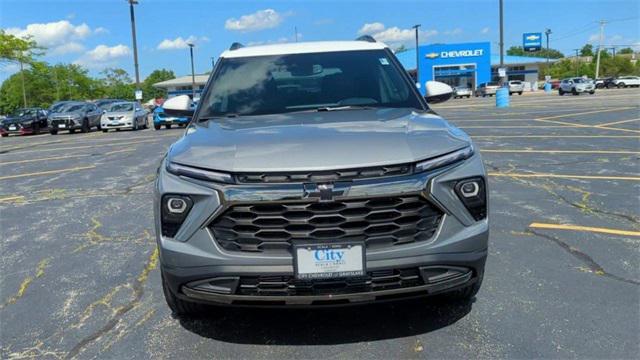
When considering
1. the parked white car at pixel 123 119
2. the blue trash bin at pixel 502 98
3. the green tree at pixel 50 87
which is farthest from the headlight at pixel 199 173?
the green tree at pixel 50 87

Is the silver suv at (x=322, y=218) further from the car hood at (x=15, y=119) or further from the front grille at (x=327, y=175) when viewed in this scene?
the car hood at (x=15, y=119)

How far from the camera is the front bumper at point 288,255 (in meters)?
2.69

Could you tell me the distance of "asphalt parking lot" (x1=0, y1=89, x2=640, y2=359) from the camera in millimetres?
3053

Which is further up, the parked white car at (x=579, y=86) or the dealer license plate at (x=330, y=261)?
the parked white car at (x=579, y=86)

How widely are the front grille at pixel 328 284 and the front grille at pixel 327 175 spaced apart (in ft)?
1.55

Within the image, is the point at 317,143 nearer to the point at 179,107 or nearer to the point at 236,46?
the point at 179,107

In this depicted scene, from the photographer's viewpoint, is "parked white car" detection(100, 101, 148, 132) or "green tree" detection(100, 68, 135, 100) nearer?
"parked white car" detection(100, 101, 148, 132)

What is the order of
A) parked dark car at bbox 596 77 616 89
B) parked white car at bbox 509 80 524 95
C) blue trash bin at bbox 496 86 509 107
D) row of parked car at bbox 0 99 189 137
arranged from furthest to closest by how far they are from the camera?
1. parked dark car at bbox 596 77 616 89
2. parked white car at bbox 509 80 524 95
3. blue trash bin at bbox 496 86 509 107
4. row of parked car at bbox 0 99 189 137

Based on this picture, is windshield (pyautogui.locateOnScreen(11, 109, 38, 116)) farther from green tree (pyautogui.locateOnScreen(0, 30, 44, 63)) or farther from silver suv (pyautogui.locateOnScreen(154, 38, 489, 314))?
silver suv (pyautogui.locateOnScreen(154, 38, 489, 314))

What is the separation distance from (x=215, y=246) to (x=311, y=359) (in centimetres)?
78

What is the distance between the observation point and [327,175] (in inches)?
106

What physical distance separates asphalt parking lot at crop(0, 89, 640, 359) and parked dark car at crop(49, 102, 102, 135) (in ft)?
65.4

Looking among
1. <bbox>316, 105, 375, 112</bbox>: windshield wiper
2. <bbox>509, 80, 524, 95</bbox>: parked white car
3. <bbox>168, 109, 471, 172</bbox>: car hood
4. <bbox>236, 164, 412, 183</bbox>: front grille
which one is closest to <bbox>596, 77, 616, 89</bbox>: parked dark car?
<bbox>509, 80, 524, 95</bbox>: parked white car

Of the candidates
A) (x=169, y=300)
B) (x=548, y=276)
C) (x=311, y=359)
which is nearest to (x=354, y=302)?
(x=311, y=359)
